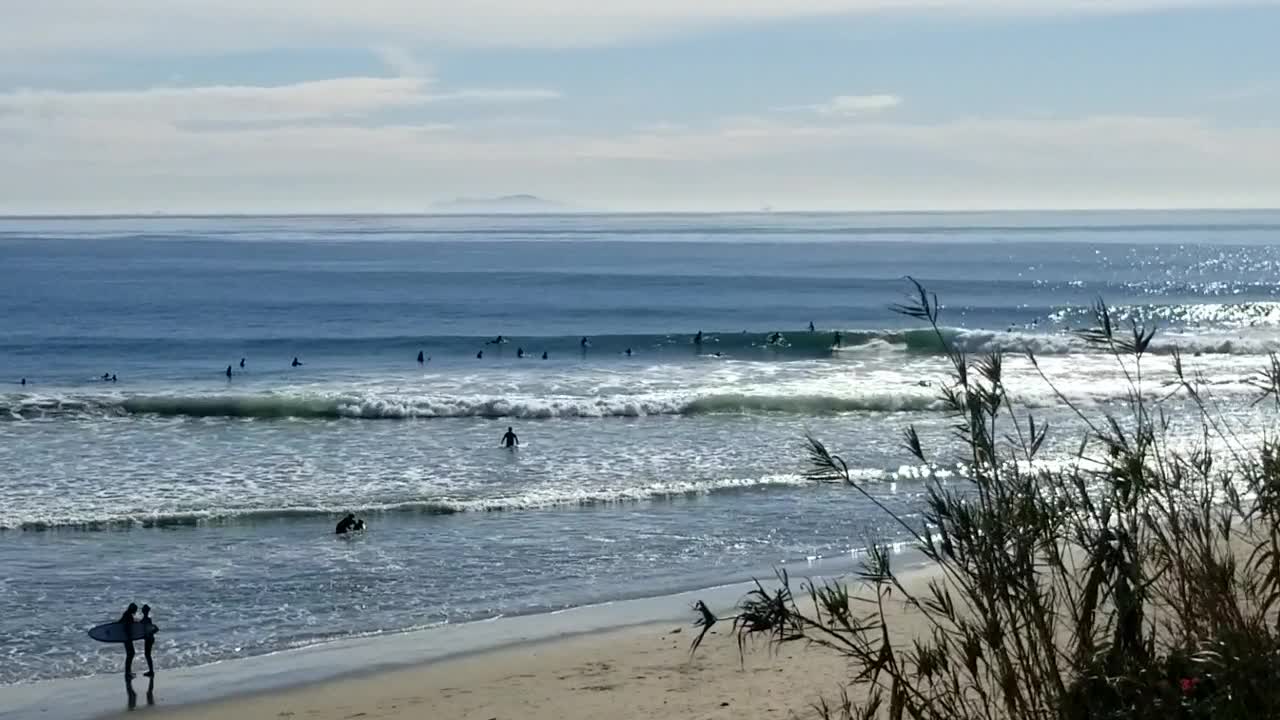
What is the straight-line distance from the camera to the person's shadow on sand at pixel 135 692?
12586 mm

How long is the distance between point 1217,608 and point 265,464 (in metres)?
22.8

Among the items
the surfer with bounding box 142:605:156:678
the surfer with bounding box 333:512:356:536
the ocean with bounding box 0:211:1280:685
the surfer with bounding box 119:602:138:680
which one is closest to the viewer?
the surfer with bounding box 119:602:138:680

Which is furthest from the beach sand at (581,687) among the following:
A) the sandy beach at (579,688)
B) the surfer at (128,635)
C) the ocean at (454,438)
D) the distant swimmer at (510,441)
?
the distant swimmer at (510,441)

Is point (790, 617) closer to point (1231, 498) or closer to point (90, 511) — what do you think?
point (1231, 498)

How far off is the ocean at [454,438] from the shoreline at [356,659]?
400 mm

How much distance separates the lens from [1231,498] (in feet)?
20.7

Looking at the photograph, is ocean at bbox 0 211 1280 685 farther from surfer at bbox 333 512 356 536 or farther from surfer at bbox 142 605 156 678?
surfer at bbox 142 605 156 678

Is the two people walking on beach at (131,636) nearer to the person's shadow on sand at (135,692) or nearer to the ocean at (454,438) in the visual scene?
the person's shadow on sand at (135,692)

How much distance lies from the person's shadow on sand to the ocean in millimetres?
634

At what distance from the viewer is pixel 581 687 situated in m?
12.6

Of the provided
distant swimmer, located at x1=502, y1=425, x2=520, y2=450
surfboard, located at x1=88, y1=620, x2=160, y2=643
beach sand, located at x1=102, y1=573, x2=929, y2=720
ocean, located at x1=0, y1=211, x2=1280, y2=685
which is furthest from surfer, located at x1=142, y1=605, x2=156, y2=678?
distant swimmer, located at x1=502, y1=425, x2=520, y2=450

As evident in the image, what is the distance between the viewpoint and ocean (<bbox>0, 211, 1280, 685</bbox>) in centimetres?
1675

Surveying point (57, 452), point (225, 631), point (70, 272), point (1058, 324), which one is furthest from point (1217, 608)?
point (70, 272)

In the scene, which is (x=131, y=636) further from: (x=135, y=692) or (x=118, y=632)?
(x=135, y=692)
